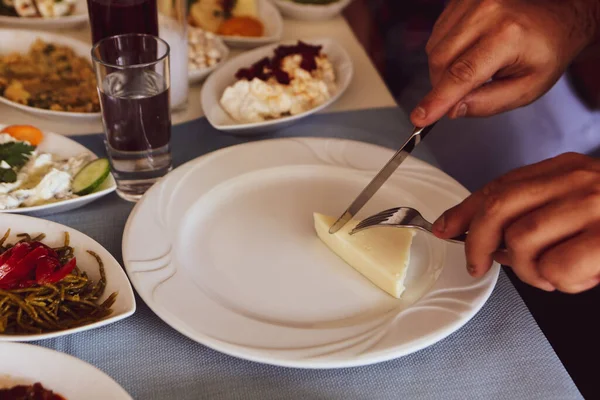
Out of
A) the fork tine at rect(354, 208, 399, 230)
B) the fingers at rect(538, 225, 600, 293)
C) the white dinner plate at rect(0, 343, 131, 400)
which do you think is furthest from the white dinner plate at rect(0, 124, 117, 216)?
the fingers at rect(538, 225, 600, 293)

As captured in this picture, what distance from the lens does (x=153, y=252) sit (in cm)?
113

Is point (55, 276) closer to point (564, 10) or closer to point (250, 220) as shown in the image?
point (250, 220)

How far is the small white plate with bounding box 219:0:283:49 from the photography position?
1.89 metres

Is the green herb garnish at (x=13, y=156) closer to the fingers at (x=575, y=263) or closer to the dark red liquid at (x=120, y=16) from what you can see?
the dark red liquid at (x=120, y=16)

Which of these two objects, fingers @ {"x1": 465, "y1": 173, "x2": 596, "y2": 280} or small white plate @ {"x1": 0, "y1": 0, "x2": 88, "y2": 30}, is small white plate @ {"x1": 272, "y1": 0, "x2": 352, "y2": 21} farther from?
fingers @ {"x1": 465, "y1": 173, "x2": 596, "y2": 280}

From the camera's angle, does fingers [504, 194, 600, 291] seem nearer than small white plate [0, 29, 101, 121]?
Yes

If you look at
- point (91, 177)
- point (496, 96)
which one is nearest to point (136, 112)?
point (91, 177)

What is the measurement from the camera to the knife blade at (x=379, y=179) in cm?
119

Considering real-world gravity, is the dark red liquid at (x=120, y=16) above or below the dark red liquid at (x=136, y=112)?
above

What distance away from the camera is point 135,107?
124 centimetres

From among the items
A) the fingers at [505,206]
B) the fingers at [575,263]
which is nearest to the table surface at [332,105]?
the fingers at [505,206]

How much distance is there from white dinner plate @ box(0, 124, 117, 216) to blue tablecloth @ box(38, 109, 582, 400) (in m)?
0.27

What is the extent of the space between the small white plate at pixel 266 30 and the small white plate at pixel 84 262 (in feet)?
3.14

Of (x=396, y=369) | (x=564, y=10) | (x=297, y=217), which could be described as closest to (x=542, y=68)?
(x=564, y=10)
